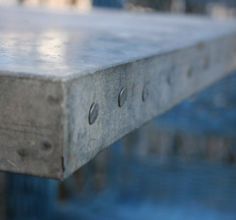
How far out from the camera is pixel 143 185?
2621 millimetres

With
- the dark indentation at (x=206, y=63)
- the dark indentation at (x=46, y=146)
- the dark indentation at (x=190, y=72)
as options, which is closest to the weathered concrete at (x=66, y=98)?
the dark indentation at (x=46, y=146)

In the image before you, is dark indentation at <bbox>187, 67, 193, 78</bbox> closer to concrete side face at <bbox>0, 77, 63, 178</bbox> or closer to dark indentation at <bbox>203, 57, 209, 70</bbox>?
dark indentation at <bbox>203, 57, 209, 70</bbox>

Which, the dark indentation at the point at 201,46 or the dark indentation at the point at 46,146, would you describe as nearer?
the dark indentation at the point at 46,146

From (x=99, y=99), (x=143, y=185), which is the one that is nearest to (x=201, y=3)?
(x=143, y=185)

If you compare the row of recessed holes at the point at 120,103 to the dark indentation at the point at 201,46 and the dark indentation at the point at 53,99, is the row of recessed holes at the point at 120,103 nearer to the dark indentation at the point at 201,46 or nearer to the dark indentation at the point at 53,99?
the dark indentation at the point at 53,99

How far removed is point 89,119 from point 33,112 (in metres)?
0.07

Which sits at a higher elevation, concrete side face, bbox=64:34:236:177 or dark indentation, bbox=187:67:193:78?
concrete side face, bbox=64:34:236:177

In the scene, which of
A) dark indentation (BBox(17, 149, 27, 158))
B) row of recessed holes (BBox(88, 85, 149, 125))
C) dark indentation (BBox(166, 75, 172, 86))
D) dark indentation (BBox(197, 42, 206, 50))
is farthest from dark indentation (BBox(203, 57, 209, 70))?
dark indentation (BBox(17, 149, 27, 158))

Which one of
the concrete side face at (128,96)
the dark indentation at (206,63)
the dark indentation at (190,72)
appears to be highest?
the concrete side face at (128,96)

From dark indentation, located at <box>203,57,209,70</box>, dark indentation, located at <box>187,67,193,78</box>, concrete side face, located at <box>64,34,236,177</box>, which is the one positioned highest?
concrete side face, located at <box>64,34,236,177</box>

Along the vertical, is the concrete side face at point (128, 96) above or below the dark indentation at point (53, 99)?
below

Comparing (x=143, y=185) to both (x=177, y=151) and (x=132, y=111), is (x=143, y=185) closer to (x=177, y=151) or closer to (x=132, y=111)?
(x=177, y=151)

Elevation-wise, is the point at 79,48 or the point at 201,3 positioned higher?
the point at 79,48

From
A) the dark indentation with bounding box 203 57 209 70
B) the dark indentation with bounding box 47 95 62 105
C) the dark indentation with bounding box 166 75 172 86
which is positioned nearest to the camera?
the dark indentation with bounding box 47 95 62 105
